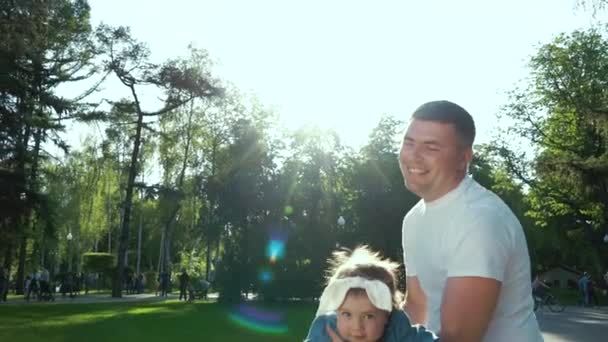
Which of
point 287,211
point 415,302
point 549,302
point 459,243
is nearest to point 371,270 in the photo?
point 459,243

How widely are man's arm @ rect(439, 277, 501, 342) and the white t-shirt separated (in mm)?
26

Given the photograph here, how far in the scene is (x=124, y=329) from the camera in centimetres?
2180

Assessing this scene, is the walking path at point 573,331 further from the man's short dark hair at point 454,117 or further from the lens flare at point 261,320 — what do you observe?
the man's short dark hair at point 454,117

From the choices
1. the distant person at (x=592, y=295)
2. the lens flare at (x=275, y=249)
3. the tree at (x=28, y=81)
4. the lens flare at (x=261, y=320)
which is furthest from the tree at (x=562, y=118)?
the tree at (x=28, y=81)

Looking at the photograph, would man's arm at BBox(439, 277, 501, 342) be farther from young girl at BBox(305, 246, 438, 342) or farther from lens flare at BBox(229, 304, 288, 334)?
lens flare at BBox(229, 304, 288, 334)

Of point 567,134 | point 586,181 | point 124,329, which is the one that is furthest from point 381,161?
point 124,329

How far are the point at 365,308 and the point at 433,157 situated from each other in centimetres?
51

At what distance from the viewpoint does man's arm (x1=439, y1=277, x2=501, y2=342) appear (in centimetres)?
252

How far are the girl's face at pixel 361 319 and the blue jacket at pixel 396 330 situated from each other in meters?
0.03

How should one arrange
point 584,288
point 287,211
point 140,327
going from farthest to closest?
point 584,288 → point 287,211 → point 140,327

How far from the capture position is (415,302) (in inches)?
122

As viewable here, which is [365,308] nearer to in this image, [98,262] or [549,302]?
[549,302]

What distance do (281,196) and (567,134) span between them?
17.9 metres

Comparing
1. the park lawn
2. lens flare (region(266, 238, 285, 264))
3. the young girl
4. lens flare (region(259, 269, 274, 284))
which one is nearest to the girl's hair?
the young girl
